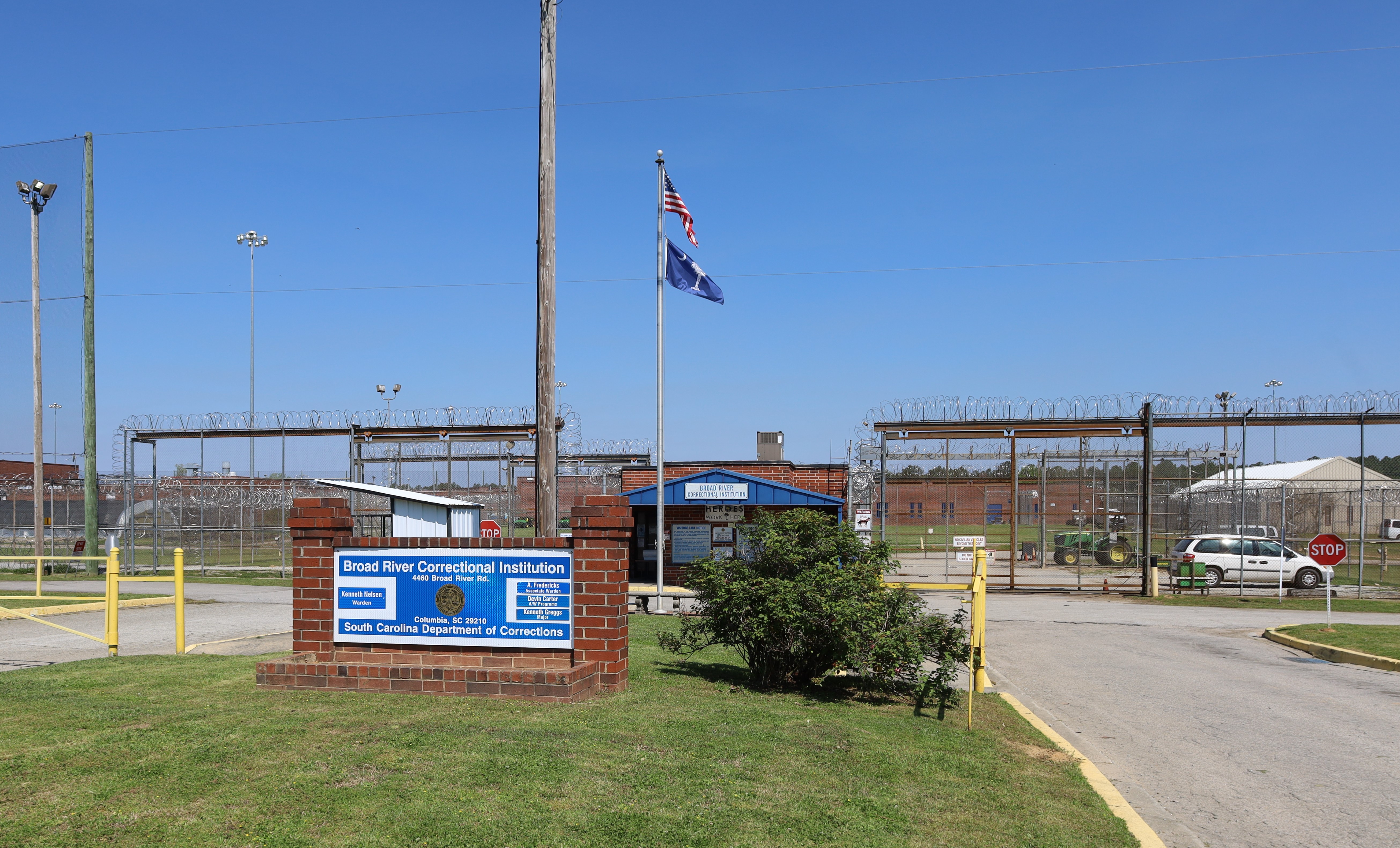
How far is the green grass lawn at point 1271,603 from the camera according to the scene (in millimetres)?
24109

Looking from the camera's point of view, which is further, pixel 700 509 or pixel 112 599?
pixel 700 509

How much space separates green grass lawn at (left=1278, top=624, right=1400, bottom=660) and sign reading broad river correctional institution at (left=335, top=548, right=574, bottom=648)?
507 inches

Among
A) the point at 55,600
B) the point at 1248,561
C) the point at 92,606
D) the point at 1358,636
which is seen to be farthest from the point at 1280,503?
the point at 55,600

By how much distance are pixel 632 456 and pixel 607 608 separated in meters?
24.0

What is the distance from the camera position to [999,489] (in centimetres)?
3650

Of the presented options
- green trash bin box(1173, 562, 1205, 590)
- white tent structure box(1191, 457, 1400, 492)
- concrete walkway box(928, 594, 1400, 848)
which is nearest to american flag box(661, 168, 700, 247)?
concrete walkway box(928, 594, 1400, 848)

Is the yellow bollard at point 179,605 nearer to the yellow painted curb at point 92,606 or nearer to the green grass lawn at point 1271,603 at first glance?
the yellow painted curb at point 92,606

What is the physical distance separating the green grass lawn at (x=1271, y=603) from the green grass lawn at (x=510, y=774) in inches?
769

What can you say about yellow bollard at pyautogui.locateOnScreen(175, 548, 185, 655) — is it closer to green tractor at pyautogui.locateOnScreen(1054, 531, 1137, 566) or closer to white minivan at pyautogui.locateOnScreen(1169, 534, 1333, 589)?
green tractor at pyautogui.locateOnScreen(1054, 531, 1137, 566)

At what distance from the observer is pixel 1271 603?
2498cm

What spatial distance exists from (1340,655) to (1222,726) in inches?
286

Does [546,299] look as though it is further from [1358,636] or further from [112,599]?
[1358,636]

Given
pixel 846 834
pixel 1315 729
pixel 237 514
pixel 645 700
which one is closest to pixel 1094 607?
pixel 1315 729

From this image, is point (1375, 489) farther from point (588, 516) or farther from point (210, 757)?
point (210, 757)
